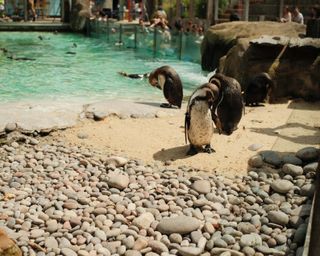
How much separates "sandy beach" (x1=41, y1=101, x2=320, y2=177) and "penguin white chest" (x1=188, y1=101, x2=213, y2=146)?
0.66 ft

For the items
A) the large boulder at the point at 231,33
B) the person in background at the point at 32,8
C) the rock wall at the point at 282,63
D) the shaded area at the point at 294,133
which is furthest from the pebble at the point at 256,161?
the person in background at the point at 32,8

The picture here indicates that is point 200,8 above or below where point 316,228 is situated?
above

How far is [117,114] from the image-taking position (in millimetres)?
8562

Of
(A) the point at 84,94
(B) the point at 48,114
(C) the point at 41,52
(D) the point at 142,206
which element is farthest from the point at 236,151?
(C) the point at 41,52

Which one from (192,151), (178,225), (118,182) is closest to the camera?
(178,225)

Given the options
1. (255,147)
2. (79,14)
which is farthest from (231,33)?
(79,14)

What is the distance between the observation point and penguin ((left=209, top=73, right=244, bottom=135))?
7.07m

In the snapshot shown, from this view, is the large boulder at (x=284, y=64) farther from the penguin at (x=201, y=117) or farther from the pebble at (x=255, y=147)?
the penguin at (x=201, y=117)

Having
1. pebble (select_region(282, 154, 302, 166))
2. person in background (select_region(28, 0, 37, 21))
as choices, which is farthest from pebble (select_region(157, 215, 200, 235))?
person in background (select_region(28, 0, 37, 21))

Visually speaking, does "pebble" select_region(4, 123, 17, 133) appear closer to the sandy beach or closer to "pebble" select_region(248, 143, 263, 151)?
the sandy beach

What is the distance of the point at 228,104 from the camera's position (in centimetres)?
723

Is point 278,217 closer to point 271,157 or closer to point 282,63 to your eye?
point 271,157

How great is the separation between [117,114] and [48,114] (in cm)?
112

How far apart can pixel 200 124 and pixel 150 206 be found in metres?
1.70
